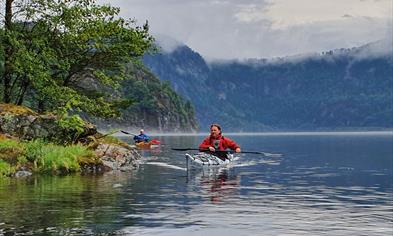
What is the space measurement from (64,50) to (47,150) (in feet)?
36.3

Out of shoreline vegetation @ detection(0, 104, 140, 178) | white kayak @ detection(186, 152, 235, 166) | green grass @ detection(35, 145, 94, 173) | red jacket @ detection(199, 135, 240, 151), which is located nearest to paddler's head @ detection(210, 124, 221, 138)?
red jacket @ detection(199, 135, 240, 151)

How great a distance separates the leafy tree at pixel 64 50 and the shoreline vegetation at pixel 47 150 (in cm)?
199

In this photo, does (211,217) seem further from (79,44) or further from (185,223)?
(79,44)

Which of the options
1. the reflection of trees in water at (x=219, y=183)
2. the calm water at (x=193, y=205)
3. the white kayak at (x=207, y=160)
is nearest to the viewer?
the calm water at (x=193, y=205)

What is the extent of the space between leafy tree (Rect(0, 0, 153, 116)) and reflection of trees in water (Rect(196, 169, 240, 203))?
10093 mm

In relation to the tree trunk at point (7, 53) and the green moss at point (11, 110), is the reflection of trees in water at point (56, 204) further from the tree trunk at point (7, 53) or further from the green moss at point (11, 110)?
the tree trunk at point (7, 53)

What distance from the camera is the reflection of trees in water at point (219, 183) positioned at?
2628 cm

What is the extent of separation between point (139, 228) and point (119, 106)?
31179 millimetres

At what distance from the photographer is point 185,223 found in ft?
58.3

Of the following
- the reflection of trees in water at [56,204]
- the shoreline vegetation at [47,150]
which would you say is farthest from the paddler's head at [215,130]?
the reflection of trees in water at [56,204]

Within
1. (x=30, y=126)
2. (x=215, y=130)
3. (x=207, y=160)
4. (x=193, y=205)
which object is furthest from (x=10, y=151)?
(x=193, y=205)

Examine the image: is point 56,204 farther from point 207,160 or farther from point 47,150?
point 207,160

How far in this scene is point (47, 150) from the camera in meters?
36.4

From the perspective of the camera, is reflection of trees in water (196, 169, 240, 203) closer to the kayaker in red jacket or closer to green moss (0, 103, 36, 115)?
the kayaker in red jacket
